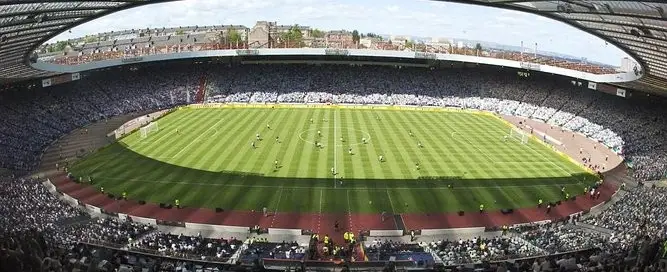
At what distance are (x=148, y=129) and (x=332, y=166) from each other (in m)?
26.9

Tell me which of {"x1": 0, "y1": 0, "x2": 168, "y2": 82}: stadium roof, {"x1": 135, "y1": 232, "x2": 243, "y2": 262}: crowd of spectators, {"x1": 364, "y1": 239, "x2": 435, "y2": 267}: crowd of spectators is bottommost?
{"x1": 135, "y1": 232, "x2": 243, "y2": 262}: crowd of spectators

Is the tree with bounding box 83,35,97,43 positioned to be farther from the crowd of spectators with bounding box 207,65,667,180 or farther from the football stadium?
the crowd of spectators with bounding box 207,65,667,180

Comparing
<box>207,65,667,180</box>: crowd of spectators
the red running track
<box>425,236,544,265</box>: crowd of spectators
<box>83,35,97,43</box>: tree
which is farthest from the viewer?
<box>83,35,97,43</box>: tree

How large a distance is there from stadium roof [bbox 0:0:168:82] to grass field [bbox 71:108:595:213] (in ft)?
39.6

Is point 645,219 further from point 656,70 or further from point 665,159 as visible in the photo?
point 656,70

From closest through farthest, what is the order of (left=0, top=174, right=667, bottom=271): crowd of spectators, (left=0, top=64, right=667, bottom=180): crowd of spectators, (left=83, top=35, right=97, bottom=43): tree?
(left=0, top=174, right=667, bottom=271): crowd of spectators < (left=0, top=64, right=667, bottom=180): crowd of spectators < (left=83, top=35, right=97, bottom=43): tree

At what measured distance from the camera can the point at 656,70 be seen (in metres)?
52.6

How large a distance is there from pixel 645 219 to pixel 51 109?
64661mm

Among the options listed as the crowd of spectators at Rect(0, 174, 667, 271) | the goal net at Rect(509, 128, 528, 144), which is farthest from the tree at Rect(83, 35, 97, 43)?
the goal net at Rect(509, 128, 528, 144)

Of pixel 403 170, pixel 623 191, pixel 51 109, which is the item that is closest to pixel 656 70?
pixel 623 191

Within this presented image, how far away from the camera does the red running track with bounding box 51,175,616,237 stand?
3475 centimetres

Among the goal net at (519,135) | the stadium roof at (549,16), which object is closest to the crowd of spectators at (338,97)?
the stadium roof at (549,16)

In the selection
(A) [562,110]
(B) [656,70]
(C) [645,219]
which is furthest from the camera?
(A) [562,110]

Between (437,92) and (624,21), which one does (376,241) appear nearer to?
(624,21)
